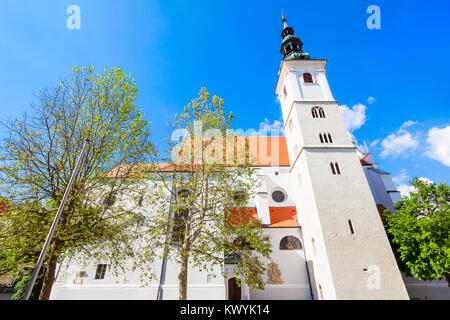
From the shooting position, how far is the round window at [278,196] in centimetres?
2142

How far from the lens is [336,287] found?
520 inches

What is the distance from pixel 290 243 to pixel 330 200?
518 centimetres

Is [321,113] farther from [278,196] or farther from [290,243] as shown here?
[290,243]

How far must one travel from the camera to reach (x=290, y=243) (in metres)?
17.8

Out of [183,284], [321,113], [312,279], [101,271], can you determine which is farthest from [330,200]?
[101,271]

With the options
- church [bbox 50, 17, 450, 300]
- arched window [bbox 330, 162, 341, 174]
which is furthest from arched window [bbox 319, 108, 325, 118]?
arched window [bbox 330, 162, 341, 174]

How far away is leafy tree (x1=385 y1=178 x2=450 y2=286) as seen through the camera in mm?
14125

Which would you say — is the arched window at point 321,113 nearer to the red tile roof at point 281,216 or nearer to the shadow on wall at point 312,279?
the red tile roof at point 281,216

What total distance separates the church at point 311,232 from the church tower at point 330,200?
7cm

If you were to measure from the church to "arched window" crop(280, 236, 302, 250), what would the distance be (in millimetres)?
80

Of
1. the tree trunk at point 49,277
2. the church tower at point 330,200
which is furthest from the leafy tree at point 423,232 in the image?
the tree trunk at point 49,277

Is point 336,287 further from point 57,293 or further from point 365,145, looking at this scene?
point 365,145

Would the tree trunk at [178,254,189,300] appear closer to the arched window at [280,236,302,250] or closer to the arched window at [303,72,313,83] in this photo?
the arched window at [280,236,302,250]
